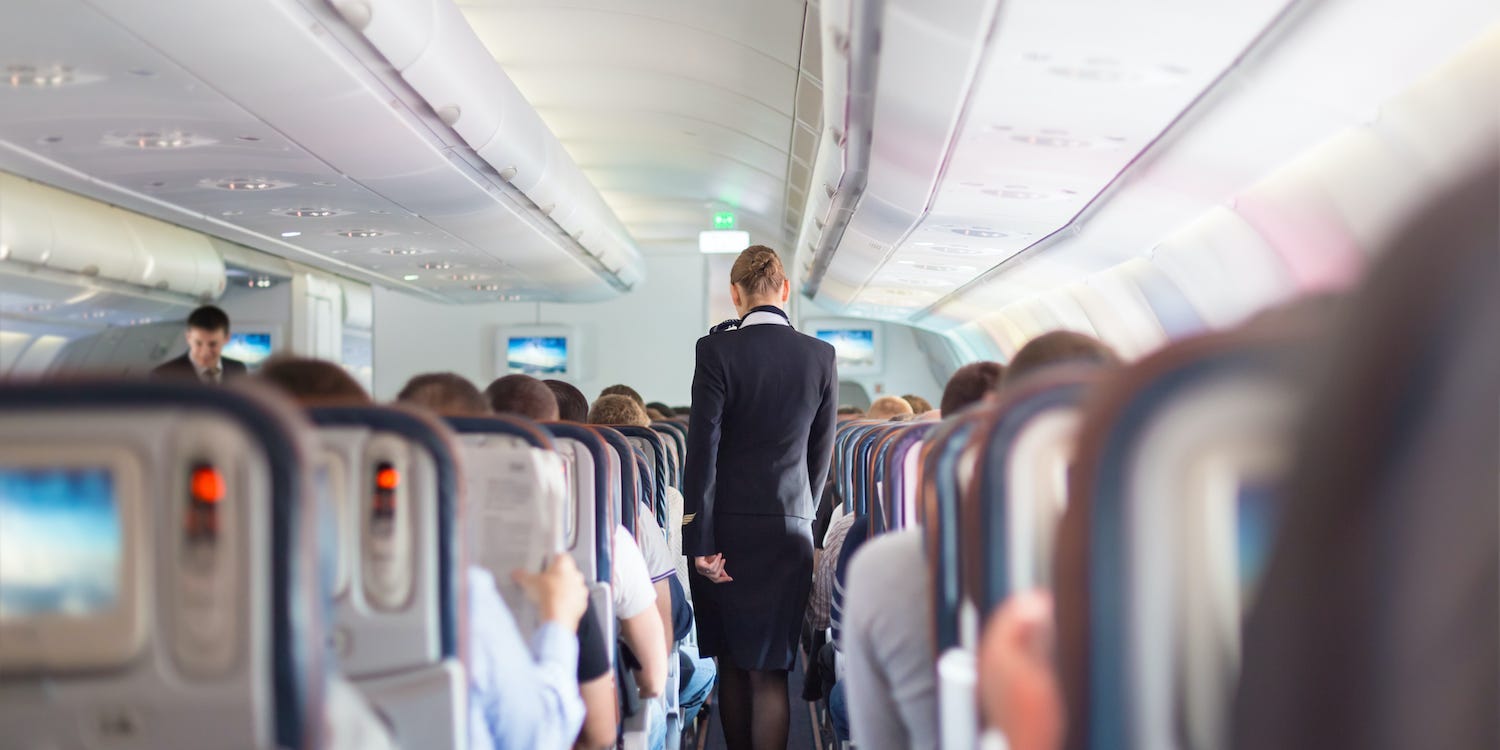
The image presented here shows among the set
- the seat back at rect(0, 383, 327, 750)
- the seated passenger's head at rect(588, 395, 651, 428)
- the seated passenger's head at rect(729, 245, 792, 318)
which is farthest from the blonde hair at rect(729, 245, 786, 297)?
the seat back at rect(0, 383, 327, 750)

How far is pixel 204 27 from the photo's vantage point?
4316 millimetres

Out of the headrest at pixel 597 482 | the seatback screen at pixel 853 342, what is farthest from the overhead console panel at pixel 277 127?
the seatback screen at pixel 853 342

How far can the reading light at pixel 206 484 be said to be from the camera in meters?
1.22

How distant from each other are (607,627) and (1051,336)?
1.44 meters

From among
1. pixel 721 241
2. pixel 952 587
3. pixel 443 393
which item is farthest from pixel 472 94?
pixel 721 241

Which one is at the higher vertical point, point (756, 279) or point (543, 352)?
point (543, 352)

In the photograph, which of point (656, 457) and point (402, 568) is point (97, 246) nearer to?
point (656, 457)

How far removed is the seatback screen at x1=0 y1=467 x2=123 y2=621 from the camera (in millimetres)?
1245

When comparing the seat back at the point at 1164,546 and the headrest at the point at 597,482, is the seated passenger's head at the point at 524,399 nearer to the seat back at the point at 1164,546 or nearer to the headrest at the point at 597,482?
the headrest at the point at 597,482

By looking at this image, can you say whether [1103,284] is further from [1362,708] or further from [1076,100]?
[1362,708]

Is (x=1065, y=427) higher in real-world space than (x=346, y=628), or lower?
higher

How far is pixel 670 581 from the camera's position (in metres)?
4.57

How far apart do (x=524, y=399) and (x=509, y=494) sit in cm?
115

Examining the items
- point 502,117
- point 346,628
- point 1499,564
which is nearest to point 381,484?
point 346,628
